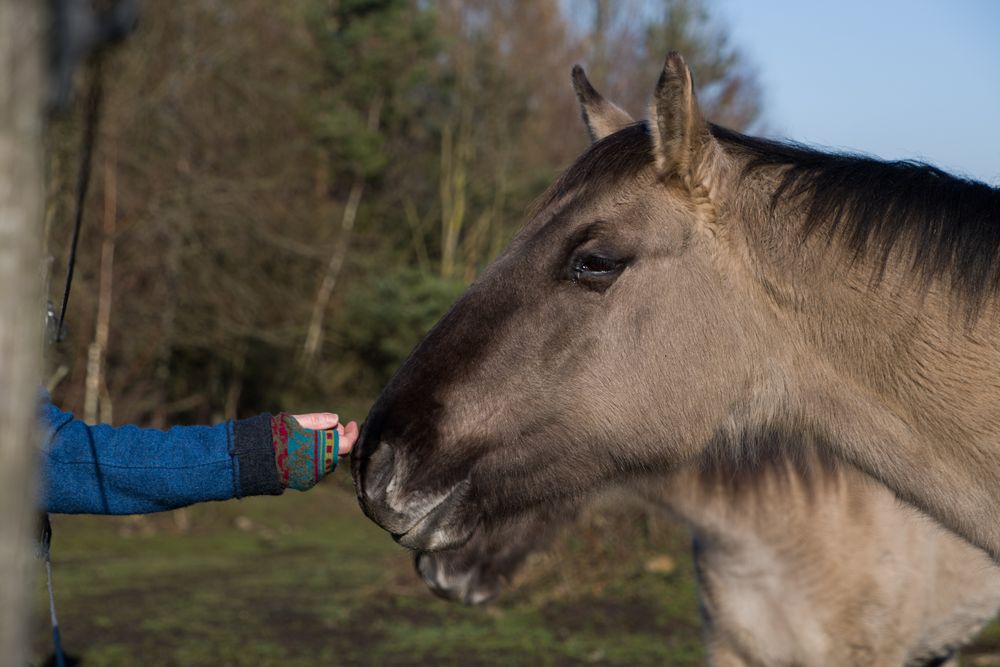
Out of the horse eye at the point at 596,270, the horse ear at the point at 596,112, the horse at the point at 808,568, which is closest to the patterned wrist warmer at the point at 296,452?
the horse eye at the point at 596,270

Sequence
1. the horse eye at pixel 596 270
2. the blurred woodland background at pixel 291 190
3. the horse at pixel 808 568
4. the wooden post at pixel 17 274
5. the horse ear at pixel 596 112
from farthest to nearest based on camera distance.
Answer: the blurred woodland background at pixel 291 190 → the horse at pixel 808 568 → the horse ear at pixel 596 112 → the horse eye at pixel 596 270 → the wooden post at pixel 17 274

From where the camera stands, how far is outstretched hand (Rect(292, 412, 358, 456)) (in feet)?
8.72

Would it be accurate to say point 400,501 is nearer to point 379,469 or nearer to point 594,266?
point 379,469

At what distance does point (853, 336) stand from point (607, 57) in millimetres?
25315

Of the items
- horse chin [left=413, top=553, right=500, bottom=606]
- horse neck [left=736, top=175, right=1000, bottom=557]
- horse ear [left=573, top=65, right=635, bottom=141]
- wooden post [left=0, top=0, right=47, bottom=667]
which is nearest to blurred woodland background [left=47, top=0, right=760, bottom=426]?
horse chin [left=413, top=553, right=500, bottom=606]

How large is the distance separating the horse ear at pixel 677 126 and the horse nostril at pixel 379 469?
3.20ft

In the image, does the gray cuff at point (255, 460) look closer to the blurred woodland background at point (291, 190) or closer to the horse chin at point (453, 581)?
the horse chin at point (453, 581)

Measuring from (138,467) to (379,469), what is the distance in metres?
0.60

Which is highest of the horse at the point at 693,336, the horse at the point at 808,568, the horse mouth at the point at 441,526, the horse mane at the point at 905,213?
the horse mane at the point at 905,213

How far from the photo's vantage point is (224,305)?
1627 centimetres

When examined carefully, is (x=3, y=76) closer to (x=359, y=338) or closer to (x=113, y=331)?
(x=113, y=331)

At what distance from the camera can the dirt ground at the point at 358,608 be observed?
7.40 meters

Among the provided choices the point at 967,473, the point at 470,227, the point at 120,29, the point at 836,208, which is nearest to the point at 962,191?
the point at 836,208

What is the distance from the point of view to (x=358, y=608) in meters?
9.05
